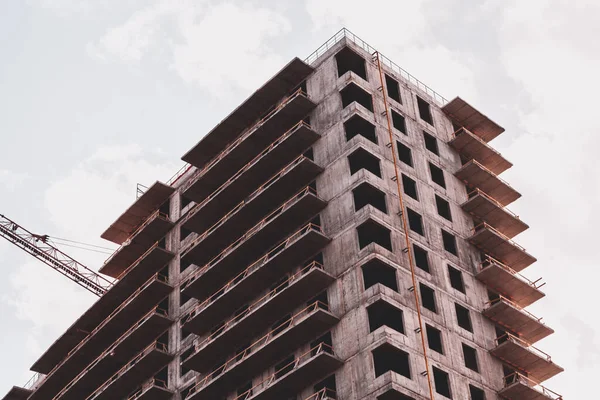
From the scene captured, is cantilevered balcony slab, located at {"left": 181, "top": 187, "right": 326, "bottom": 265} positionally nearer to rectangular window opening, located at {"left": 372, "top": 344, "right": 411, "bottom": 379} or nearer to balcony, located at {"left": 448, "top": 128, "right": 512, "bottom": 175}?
rectangular window opening, located at {"left": 372, "top": 344, "right": 411, "bottom": 379}

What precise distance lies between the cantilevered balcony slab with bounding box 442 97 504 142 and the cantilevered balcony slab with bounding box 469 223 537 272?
9.04 meters

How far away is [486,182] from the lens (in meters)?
66.2

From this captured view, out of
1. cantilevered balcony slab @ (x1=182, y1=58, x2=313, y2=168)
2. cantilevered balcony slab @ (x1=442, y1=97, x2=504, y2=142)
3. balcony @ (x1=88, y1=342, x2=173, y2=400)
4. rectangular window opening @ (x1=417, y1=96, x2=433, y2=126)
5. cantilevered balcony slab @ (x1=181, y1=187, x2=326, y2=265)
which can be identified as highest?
cantilevered balcony slab @ (x1=182, y1=58, x2=313, y2=168)

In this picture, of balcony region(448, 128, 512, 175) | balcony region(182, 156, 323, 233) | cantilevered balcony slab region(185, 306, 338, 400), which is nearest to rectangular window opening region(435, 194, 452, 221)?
balcony region(448, 128, 512, 175)

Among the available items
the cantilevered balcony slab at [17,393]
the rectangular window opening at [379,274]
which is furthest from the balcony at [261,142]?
the cantilevered balcony slab at [17,393]

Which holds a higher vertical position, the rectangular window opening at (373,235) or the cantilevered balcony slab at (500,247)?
the cantilevered balcony slab at (500,247)

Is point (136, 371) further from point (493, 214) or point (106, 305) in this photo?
point (493, 214)

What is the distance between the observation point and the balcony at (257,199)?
2365 inches

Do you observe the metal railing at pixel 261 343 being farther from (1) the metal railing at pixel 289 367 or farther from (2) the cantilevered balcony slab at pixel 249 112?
(2) the cantilevered balcony slab at pixel 249 112

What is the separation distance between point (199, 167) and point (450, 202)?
19841 millimetres

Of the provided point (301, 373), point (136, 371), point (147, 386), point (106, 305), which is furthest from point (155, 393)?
point (301, 373)

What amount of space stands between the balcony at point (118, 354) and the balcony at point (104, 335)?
0.76 metres

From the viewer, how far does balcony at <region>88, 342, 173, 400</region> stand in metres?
64.4

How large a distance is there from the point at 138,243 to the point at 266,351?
74.2 ft
